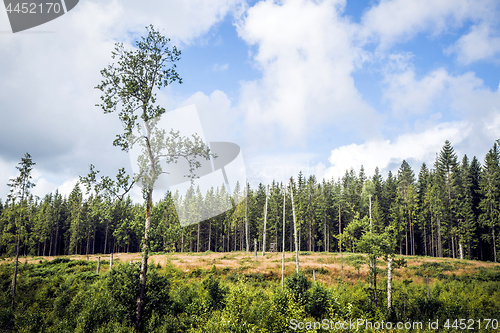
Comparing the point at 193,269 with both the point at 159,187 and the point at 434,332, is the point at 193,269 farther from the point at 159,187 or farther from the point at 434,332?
the point at 434,332

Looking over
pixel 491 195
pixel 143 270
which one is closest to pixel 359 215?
pixel 491 195

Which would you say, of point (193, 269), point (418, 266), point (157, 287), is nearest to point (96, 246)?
point (193, 269)

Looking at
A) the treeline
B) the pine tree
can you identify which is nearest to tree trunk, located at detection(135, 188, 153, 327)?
the treeline

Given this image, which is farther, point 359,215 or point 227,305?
point 359,215

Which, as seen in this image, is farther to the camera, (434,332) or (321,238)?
(321,238)

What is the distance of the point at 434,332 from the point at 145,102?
19.2 m

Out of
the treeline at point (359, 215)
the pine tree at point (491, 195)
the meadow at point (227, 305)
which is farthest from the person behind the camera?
the treeline at point (359, 215)

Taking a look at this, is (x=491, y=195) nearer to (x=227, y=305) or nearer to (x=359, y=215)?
(x=359, y=215)

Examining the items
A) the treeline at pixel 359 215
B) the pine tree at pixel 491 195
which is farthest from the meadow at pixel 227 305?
the pine tree at pixel 491 195

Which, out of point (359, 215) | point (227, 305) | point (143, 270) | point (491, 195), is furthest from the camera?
point (359, 215)

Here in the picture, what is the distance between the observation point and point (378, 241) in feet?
48.5

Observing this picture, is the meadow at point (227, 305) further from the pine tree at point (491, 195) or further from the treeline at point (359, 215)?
the pine tree at point (491, 195)

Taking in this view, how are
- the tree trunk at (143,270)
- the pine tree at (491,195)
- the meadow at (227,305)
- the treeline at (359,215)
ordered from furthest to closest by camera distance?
the treeline at (359,215) < the pine tree at (491,195) < the tree trunk at (143,270) < the meadow at (227,305)

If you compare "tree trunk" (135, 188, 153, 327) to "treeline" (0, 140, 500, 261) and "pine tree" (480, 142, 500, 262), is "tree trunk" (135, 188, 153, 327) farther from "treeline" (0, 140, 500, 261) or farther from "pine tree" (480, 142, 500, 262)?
"pine tree" (480, 142, 500, 262)
